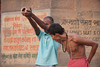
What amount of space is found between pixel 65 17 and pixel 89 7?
636 millimetres

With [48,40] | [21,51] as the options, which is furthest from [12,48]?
[48,40]

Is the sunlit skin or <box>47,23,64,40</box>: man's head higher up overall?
<box>47,23,64,40</box>: man's head

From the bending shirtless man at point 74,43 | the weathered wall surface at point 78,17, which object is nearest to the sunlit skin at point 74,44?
the bending shirtless man at point 74,43

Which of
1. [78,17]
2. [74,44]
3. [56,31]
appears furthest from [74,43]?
[78,17]

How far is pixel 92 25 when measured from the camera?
7.24 metres

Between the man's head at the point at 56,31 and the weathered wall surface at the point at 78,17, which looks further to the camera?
the weathered wall surface at the point at 78,17

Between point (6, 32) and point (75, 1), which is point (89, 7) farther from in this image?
point (6, 32)

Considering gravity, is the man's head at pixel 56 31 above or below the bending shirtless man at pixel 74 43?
above

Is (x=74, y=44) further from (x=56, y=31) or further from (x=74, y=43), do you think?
(x=56, y=31)

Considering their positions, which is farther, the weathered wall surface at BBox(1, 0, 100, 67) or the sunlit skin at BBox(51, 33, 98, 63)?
the weathered wall surface at BBox(1, 0, 100, 67)

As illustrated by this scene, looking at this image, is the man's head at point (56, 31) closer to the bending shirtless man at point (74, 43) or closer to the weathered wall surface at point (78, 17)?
the bending shirtless man at point (74, 43)

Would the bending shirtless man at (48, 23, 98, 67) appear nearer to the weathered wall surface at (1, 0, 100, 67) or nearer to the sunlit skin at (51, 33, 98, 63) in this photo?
the sunlit skin at (51, 33, 98, 63)

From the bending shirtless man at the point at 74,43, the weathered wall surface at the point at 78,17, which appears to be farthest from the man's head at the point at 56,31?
the weathered wall surface at the point at 78,17

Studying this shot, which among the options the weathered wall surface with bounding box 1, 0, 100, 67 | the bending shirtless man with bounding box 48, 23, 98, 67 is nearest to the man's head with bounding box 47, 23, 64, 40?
the bending shirtless man with bounding box 48, 23, 98, 67
